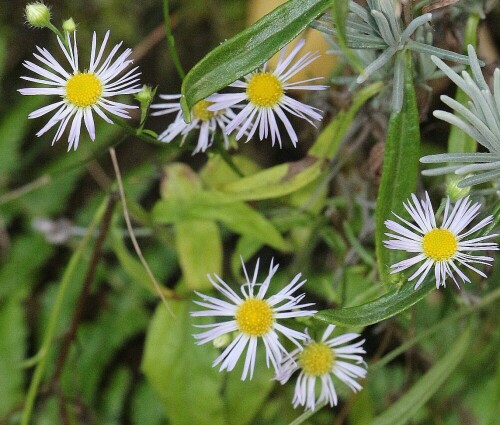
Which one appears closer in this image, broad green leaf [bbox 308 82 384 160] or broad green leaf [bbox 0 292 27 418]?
broad green leaf [bbox 308 82 384 160]

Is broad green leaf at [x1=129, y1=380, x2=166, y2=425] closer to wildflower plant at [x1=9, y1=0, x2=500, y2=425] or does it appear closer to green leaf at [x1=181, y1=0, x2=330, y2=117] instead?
wildflower plant at [x1=9, y1=0, x2=500, y2=425]

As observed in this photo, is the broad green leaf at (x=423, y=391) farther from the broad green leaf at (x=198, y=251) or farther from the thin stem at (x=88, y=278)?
the thin stem at (x=88, y=278)

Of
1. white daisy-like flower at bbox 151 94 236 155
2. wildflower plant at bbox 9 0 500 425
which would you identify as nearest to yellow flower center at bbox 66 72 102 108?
wildflower plant at bbox 9 0 500 425

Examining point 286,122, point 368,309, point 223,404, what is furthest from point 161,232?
point 368,309

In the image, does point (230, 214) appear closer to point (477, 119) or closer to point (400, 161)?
point (400, 161)

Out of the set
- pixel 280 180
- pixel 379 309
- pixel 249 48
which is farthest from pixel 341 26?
pixel 280 180

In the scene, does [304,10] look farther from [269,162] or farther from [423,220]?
[269,162]
